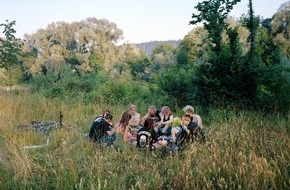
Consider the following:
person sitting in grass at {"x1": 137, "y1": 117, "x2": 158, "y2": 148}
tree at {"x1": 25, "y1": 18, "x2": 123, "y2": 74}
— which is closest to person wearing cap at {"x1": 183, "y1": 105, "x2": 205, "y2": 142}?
person sitting in grass at {"x1": 137, "y1": 117, "x2": 158, "y2": 148}

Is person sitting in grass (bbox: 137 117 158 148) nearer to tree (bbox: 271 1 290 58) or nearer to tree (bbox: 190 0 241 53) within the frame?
tree (bbox: 190 0 241 53)

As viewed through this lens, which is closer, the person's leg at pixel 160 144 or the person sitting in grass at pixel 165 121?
the person's leg at pixel 160 144

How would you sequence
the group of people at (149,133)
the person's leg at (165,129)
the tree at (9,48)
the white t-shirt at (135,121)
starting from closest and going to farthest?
1. the group of people at (149,133)
2. the person's leg at (165,129)
3. the white t-shirt at (135,121)
4. the tree at (9,48)

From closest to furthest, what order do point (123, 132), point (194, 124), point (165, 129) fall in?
point (194, 124) → point (123, 132) → point (165, 129)

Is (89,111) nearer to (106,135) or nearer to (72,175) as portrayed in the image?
(106,135)

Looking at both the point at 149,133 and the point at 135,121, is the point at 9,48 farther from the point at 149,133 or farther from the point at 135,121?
the point at 149,133

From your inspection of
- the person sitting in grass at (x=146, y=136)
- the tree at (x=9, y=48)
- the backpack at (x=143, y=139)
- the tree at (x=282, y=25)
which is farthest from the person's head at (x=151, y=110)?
the tree at (x=282, y=25)

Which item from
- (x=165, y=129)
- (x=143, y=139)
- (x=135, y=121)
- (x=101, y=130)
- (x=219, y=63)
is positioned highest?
(x=219, y=63)

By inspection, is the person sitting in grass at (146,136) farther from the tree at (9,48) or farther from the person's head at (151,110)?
the tree at (9,48)

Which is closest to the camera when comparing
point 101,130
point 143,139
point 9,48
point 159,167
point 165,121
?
point 159,167

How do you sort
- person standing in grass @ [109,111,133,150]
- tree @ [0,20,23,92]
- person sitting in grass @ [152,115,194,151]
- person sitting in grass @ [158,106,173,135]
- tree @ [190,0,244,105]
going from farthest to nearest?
tree @ [0,20,23,92], tree @ [190,0,244,105], person sitting in grass @ [158,106,173,135], person standing in grass @ [109,111,133,150], person sitting in grass @ [152,115,194,151]

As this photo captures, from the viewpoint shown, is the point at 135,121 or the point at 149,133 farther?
the point at 135,121

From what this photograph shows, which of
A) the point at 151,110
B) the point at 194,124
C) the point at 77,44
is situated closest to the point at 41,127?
the point at 151,110

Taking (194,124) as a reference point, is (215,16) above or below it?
above
